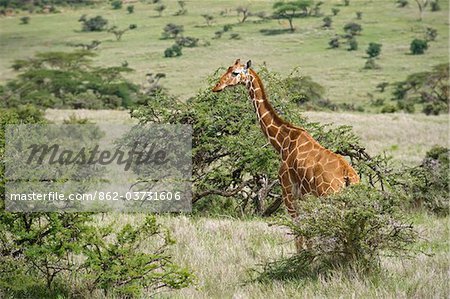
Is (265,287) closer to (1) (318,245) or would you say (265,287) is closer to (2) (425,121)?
(1) (318,245)

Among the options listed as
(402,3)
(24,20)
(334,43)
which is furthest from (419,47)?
(24,20)

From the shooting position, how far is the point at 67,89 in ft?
185

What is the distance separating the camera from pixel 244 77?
26.0 feet

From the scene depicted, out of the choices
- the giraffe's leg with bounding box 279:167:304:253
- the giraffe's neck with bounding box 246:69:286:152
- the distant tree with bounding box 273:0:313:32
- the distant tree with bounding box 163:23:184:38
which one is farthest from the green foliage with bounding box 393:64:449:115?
the giraffe's leg with bounding box 279:167:304:253

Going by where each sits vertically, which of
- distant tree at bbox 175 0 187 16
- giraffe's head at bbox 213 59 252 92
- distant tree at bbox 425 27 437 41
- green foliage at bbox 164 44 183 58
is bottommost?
distant tree at bbox 425 27 437 41

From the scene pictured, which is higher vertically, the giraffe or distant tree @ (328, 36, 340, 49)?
the giraffe

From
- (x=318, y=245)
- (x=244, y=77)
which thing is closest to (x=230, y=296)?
(x=318, y=245)

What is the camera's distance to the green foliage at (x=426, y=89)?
4894 centimetres

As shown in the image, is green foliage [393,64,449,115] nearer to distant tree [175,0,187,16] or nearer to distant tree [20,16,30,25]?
distant tree [175,0,187,16]

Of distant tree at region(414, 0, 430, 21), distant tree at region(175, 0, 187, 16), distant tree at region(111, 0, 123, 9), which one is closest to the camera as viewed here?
distant tree at region(414, 0, 430, 21)

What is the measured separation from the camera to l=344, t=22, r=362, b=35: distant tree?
287 feet

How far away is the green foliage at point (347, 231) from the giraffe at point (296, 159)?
27 cm

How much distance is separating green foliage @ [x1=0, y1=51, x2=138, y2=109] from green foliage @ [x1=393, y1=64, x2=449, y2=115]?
19.9 meters

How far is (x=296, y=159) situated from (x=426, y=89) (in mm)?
48214
